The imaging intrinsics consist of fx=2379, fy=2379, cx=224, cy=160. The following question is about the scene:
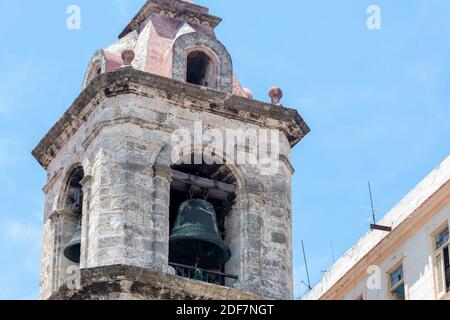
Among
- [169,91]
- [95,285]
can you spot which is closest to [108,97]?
[169,91]

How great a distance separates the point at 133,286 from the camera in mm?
40312

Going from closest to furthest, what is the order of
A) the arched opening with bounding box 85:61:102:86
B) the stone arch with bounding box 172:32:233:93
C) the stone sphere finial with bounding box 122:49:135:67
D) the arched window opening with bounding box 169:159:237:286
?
the arched window opening with bounding box 169:159:237:286 < the stone sphere finial with bounding box 122:49:135:67 < the stone arch with bounding box 172:32:233:93 < the arched opening with bounding box 85:61:102:86

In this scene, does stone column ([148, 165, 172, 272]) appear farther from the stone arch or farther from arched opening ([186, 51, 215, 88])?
arched opening ([186, 51, 215, 88])

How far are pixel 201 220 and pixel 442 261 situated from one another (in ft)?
14.4

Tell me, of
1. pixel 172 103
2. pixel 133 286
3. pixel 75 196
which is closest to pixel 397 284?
pixel 172 103

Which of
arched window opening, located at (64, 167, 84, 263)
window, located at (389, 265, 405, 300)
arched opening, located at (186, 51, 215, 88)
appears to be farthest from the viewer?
arched opening, located at (186, 51, 215, 88)

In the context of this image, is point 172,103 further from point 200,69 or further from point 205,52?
point 200,69

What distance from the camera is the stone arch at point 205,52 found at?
147ft

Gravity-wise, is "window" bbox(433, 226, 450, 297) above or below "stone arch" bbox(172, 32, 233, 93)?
below

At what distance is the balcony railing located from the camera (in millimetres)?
42375

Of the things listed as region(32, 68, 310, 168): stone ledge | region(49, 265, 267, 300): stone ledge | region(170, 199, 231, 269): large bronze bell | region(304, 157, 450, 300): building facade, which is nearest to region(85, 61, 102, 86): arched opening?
region(32, 68, 310, 168): stone ledge

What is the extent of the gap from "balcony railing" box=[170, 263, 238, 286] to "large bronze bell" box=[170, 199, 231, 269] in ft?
0.93

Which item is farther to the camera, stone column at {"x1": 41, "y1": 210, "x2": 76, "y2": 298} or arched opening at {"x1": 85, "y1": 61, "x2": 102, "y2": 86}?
arched opening at {"x1": 85, "y1": 61, "x2": 102, "y2": 86}
